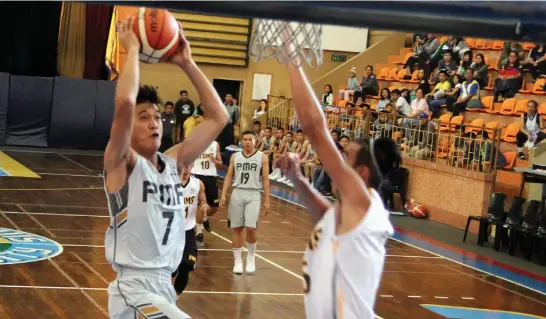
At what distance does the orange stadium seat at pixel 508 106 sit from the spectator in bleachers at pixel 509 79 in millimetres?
488

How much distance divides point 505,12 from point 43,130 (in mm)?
23739

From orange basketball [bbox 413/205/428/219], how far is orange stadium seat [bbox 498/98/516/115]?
276cm

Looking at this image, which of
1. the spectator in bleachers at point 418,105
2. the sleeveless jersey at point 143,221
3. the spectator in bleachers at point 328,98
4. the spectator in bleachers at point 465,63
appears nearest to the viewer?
the sleeveless jersey at point 143,221

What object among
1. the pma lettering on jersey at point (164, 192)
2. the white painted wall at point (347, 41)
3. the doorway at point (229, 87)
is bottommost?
the pma lettering on jersey at point (164, 192)

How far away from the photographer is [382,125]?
20.4 meters

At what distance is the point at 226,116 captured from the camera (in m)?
5.61

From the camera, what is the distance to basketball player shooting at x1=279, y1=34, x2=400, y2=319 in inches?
170

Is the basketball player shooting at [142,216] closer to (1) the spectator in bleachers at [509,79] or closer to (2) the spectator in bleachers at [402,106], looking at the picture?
(1) the spectator in bleachers at [509,79]

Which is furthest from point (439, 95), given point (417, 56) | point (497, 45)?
point (417, 56)

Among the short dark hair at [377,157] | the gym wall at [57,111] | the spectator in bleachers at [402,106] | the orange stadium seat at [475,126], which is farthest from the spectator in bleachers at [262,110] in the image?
the short dark hair at [377,157]

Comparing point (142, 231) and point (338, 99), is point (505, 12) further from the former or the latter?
point (338, 99)

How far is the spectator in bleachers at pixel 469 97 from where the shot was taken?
2036 cm

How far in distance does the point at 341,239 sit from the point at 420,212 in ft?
48.6

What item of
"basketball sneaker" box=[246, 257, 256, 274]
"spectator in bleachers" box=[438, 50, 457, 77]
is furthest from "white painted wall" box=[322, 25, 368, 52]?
"basketball sneaker" box=[246, 257, 256, 274]
